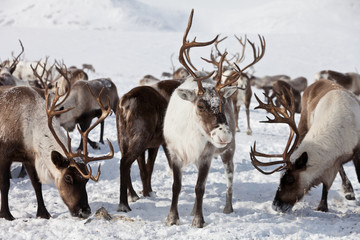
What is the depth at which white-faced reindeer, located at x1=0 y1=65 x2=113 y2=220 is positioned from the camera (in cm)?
420

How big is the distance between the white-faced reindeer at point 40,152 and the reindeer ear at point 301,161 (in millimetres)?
2170

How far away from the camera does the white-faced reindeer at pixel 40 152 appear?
420cm

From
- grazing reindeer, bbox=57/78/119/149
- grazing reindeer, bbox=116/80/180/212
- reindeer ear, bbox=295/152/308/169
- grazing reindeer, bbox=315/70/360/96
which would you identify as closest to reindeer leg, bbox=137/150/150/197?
grazing reindeer, bbox=116/80/180/212

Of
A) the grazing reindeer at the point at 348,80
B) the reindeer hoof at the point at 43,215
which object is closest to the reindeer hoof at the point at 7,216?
the reindeer hoof at the point at 43,215

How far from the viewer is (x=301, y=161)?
14.6ft

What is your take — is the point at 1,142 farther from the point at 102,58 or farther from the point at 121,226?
A: the point at 102,58

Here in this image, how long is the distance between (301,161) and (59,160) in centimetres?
275

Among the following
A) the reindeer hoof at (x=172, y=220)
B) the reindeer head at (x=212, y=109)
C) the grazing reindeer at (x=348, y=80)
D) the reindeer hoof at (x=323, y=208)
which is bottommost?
the reindeer hoof at (x=323, y=208)

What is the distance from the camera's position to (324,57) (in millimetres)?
40188

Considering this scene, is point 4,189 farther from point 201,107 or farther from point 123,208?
point 201,107

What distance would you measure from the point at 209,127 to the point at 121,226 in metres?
1.41

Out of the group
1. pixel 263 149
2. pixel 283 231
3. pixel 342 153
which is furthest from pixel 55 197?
pixel 263 149

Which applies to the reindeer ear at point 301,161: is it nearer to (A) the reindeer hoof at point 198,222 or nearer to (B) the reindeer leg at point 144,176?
(A) the reindeer hoof at point 198,222

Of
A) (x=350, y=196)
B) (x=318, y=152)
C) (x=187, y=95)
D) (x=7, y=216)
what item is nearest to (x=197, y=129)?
(x=187, y=95)
